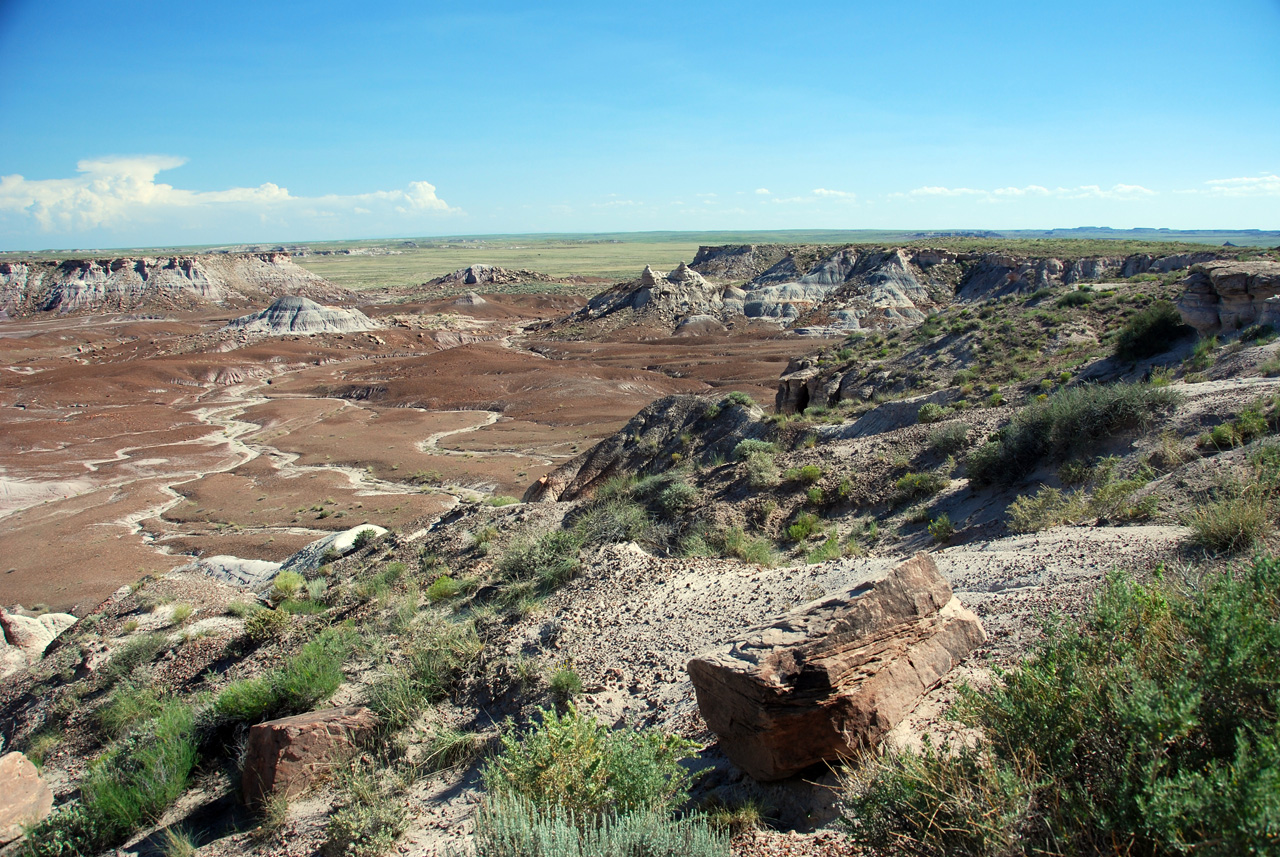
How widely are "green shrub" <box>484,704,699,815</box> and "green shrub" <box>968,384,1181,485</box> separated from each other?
829 cm

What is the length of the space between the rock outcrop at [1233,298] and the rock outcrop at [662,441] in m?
12.3

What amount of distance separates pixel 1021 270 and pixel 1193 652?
66.0 meters

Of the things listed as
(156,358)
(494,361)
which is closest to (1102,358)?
(494,361)

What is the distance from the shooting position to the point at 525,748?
489 centimetres

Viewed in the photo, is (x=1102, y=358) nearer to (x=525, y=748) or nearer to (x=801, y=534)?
(x=801, y=534)

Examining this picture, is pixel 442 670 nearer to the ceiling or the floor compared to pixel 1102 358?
nearer to the floor

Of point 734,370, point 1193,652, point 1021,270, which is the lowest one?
point 734,370

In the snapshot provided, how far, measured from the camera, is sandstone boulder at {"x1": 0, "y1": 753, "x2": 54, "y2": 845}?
628 centimetres

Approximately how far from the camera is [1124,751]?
2893 mm

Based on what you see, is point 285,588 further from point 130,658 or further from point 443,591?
point 443,591

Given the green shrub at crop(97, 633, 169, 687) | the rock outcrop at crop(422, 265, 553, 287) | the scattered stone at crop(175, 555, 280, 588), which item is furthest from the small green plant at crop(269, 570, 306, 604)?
the rock outcrop at crop(422, 265, 553, 287)

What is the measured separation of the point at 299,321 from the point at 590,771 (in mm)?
82132

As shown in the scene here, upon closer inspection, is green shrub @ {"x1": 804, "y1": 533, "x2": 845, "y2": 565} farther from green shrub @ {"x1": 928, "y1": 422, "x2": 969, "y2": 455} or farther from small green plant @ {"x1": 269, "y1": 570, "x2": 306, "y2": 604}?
small green plant @ {"x1": 269, "y1": 570, "x2": 306, "y2": 604}

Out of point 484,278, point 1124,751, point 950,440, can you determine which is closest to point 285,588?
point 950,440
